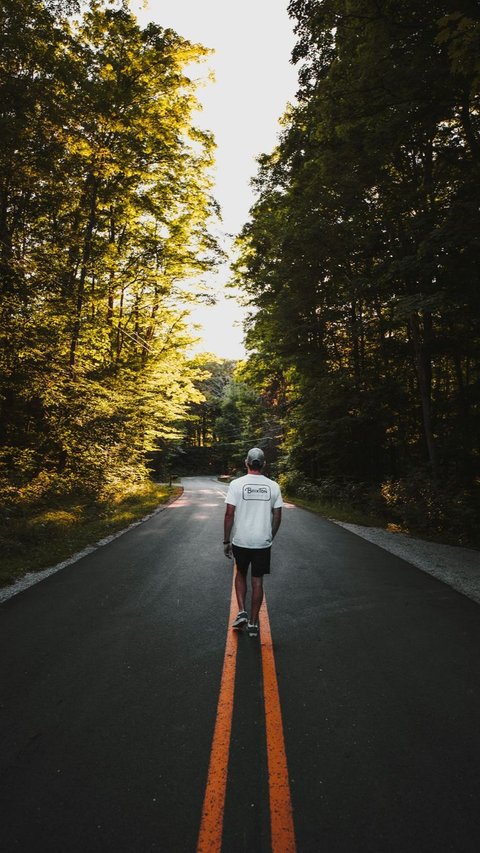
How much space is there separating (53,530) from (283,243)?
35.1 ft

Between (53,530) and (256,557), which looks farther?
(53,530)

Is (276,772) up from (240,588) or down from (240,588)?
down

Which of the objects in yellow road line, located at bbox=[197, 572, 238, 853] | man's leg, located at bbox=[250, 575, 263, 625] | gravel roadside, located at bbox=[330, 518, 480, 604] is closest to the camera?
yellow road line, located at bbox=[197, 572, 238, 853]

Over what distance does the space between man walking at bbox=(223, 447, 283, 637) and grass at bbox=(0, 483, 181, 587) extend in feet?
13.5

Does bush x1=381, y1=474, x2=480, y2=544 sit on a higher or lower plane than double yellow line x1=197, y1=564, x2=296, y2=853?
higher

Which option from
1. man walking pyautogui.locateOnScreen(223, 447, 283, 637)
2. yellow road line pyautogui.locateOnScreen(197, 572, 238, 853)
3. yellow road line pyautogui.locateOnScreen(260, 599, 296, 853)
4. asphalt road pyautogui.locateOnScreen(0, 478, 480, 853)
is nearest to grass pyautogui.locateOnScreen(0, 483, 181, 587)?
asphalt road pyautogui.locateOnScreen(0, 478, 480, 853)

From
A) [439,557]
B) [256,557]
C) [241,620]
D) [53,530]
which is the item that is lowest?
[439,557]

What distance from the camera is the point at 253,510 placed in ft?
15.2

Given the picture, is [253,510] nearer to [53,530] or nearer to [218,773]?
[218,773]

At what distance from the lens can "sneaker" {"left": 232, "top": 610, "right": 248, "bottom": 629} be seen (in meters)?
4.69

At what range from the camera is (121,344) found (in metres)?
17.4

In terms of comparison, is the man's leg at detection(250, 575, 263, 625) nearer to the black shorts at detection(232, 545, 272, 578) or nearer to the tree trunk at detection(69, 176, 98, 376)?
the black shorts at detection(232, 545, 272, 578)

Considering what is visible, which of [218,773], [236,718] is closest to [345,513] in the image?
[236,718]

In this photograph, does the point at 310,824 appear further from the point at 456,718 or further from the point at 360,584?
the point at 360,584
